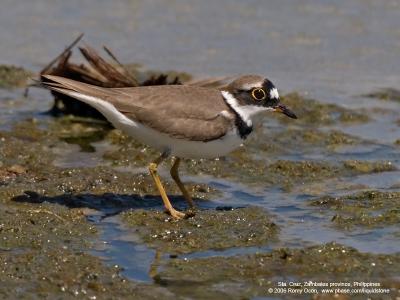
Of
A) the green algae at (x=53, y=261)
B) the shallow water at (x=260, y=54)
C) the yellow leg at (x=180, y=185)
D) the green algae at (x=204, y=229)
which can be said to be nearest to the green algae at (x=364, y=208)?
the shallow water at (x=260, y=54)

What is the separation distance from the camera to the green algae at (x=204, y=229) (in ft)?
23.3

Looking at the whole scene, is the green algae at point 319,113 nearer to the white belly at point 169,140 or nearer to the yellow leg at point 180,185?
the yellow leg at point 180,185

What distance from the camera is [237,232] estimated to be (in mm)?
7348

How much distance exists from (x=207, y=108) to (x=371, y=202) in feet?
5.38

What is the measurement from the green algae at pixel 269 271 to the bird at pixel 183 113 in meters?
1.13

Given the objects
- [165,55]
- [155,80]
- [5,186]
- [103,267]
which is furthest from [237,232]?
[165,55]

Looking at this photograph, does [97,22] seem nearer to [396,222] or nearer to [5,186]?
[5,186]

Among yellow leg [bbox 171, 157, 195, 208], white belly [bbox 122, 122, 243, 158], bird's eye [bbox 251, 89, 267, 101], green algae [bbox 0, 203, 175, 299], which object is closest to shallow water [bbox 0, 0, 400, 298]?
yellow leg [bbox 171, 157, 195, 208]

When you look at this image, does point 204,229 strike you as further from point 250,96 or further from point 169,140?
point 250,96

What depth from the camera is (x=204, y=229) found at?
7.40 m

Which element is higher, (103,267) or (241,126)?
(241,126)

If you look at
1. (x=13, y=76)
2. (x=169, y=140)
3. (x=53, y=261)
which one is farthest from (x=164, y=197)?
(x=13, y=76)

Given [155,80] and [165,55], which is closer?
[155,80]

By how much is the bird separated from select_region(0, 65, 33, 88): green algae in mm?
3711
